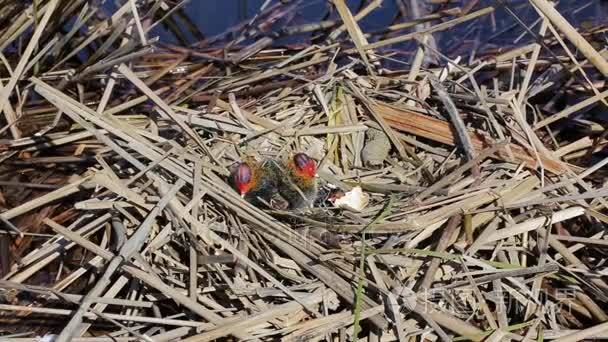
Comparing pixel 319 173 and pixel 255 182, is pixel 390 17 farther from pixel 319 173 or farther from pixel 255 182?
pixel 255 182

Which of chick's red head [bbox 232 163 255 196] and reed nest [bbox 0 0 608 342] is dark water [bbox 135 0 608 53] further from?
chick's red head [bbox 232 163 255 196]

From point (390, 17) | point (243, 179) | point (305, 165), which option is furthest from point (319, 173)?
point (390, 17)

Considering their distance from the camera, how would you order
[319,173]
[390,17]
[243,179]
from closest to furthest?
[243,179] → [319,173] → [390,17]

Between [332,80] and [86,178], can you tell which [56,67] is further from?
[332,80]

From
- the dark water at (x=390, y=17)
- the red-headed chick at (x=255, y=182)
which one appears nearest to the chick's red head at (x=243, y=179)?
the red-headed chick at (x=255, y=182)

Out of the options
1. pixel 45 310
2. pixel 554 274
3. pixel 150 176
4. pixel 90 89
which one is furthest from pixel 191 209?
pixel 554 274
